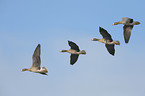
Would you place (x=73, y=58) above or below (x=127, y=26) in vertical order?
below

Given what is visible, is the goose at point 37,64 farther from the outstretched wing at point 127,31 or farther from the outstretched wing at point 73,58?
the outstretched wing at point 127,31

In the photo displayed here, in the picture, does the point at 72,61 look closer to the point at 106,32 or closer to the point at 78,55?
the point at 78,55

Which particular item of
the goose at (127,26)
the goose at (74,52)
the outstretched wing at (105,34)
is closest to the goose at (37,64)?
the goose at (74,52)

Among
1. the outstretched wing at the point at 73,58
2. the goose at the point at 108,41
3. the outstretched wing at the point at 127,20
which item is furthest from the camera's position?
the outstretched wing at the point at 73,58

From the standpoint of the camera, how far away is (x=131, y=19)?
36.4 metres

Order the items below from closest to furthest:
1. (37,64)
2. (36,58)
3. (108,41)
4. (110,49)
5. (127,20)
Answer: (36,58), (37,64), (108,41), (127,20), (110,49)

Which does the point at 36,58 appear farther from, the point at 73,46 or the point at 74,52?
the point at 74,52

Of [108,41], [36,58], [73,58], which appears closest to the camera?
[36,58]

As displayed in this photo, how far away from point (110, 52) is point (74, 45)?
14.1 ft

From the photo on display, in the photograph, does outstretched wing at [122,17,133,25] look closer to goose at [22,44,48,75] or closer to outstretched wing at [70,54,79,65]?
outstretched wing at [70,54,79,65]

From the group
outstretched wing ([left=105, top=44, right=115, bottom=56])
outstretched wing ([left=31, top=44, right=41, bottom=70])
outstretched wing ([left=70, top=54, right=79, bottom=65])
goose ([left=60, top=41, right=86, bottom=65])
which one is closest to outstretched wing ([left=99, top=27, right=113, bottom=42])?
outstretched wing ([left=105, top=44, right=115, bottom=56])

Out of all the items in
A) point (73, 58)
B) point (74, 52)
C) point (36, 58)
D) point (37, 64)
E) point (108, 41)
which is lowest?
point (37, 64)

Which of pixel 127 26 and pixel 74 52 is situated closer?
pixel 127 26

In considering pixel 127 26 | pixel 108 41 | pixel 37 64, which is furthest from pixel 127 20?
pixel 37 64
